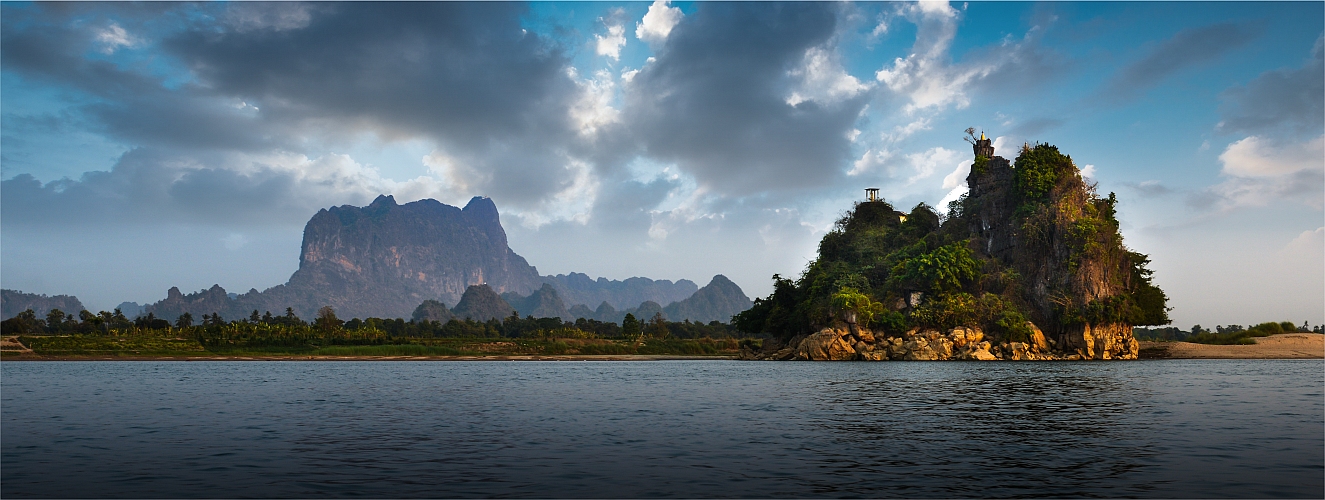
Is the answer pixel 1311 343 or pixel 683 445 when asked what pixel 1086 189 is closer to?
pixel 1311 343

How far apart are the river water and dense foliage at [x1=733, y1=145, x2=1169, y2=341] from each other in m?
69.1

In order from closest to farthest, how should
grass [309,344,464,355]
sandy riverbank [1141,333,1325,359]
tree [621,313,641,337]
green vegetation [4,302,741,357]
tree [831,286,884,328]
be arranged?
1. tree [831,286,884,328]
2. sandy riverbank [1141,333,1325,359]
3. green vegetation [4,302,741,357]
4. grass [309,344,464,355]
5. tree [621,313,641,337]

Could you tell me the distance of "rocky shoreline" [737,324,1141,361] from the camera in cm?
10088

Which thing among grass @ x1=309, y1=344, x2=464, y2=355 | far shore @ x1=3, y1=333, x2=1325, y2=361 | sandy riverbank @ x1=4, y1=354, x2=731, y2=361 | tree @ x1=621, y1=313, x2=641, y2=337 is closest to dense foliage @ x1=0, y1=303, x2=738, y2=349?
tree @ x1=621, y1=313, x2=641, y2=337

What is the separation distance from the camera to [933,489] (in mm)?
13594

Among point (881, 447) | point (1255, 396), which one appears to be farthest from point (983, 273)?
point (881, 447)

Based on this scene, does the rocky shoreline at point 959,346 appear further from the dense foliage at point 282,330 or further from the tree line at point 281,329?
the tree line at point 281,329

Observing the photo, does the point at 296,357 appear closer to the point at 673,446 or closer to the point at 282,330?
the point at 282,330

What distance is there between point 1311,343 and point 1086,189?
135 ft

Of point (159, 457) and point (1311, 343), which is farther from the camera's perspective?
point (1311, 343)

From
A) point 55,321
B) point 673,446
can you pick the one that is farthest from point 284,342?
point 673,446

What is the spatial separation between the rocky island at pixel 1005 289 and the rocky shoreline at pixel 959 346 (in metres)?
0.14

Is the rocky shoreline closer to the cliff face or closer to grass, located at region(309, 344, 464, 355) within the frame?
the cliff face

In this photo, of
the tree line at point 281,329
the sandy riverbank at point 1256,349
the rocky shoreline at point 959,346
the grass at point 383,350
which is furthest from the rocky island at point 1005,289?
the tree line at point 281,329
